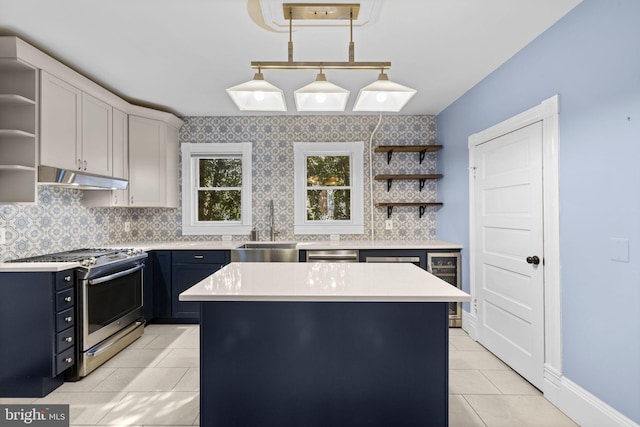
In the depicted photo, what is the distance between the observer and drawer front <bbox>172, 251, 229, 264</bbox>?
3.79 meters

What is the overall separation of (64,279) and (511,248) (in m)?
3.42

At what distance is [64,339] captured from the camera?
2.52 m

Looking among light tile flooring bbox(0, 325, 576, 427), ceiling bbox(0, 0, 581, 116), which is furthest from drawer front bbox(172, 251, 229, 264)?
ceiling bbox(0, 0, 581, 116)

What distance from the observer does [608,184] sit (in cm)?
188

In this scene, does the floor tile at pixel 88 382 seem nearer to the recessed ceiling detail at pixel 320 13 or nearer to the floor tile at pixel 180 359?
the floor tile at pixel 180 359

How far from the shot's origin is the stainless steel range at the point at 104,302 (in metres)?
2.65

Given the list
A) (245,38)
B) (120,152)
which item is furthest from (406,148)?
(120,152)

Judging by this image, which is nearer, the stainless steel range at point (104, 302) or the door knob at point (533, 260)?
the door knob at point (533, 260)

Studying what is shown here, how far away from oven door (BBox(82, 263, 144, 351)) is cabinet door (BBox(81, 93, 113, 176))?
3.27 ft

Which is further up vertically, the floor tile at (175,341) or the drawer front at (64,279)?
the drawer front at (64,279)

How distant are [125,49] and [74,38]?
1.04ft

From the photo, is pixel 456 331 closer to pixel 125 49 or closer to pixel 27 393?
pixel 27 393

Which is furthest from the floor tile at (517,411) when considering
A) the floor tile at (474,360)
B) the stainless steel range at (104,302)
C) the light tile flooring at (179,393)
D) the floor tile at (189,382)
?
the stainless steel range at (104,302)

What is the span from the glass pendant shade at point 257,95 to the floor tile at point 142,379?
2.09 meters
